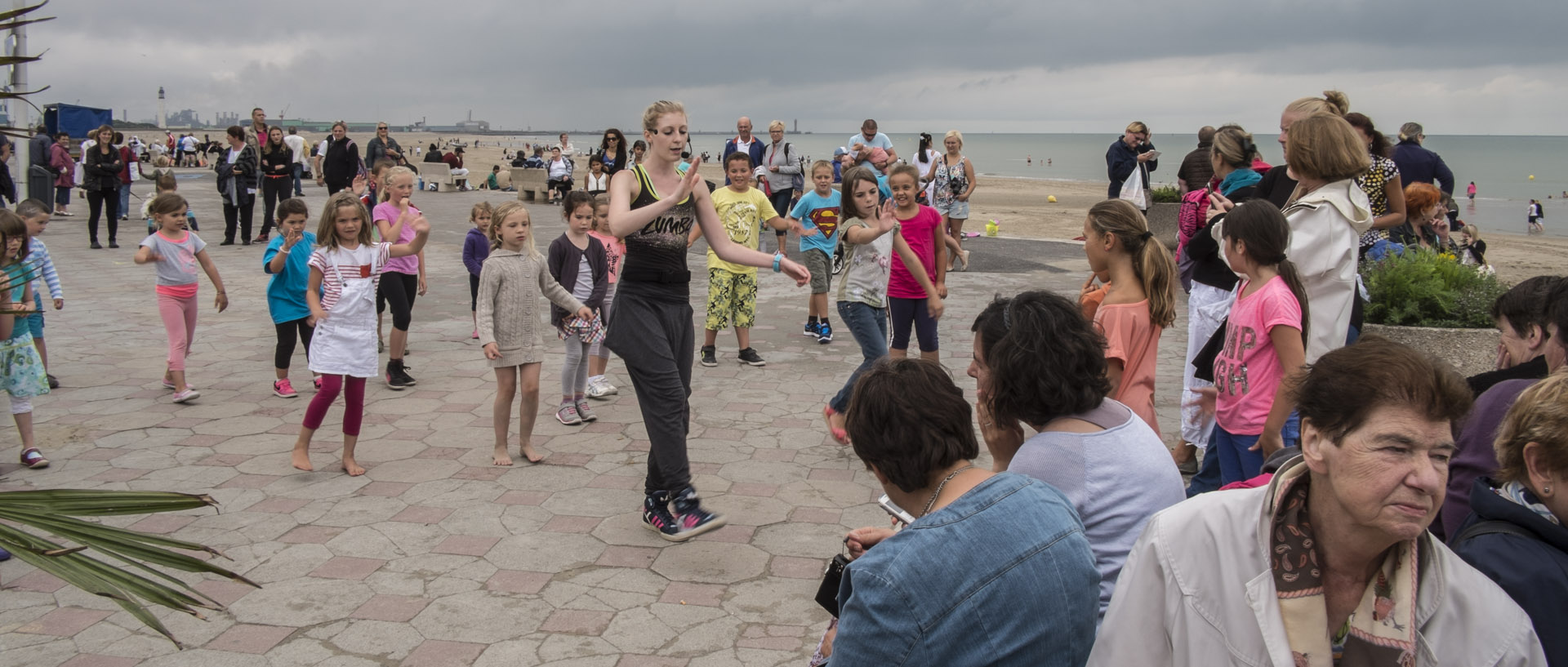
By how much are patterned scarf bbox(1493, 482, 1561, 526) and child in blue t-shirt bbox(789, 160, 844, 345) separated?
21.4ft

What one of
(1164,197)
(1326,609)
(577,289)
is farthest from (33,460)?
(1164,197)

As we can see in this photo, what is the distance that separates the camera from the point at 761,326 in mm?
9891

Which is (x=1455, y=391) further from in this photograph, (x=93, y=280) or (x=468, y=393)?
(x=93, y=280)

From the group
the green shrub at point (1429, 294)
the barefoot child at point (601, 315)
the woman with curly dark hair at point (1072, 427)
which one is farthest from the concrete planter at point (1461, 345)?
the barefoot child at point (601, 315)

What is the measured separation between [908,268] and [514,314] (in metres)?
2.28

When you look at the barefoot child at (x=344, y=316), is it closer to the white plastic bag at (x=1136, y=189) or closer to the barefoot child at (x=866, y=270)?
the barefoot child at (x=866, y=270)

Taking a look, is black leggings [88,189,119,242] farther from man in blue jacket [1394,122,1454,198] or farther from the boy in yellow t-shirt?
man in blue jacket [1394,122,1454,198]

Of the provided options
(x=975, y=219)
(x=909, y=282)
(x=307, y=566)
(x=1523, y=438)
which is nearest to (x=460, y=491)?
(x=307, y=566)

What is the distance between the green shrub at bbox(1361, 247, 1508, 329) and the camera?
648 centimetres

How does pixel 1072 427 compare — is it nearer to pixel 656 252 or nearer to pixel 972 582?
pixel 972 582

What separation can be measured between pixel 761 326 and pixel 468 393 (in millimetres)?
3226

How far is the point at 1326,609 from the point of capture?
1.79m

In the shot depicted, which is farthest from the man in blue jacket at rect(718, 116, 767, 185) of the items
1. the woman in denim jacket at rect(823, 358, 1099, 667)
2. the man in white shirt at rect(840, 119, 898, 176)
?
the woman in denim jacket at rect(823, 358, 1099, 667)

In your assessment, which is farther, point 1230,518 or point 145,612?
point 145,612
